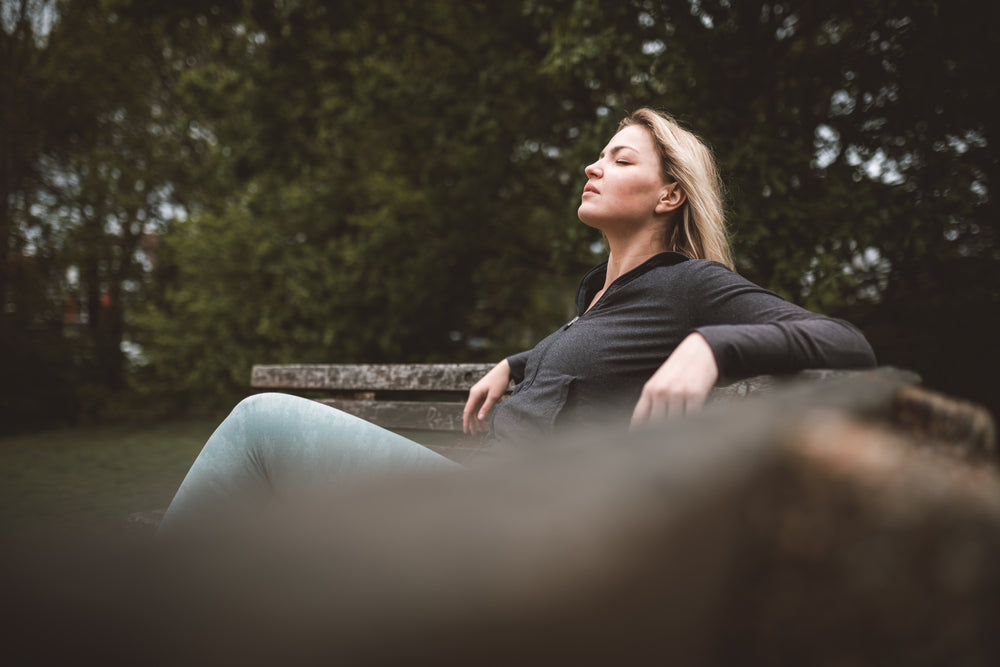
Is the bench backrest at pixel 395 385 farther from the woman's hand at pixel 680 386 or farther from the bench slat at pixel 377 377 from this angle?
the woman's hand at pixel 680 386

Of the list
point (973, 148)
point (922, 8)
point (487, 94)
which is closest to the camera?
point (922, 8)

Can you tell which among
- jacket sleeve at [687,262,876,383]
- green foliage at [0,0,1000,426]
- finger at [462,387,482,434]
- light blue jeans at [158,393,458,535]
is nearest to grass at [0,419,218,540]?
green foliage at [0,0,1000,426]

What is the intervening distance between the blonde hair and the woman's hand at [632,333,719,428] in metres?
0.89

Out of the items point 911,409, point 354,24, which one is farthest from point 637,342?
point 354,24

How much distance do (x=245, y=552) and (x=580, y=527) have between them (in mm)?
262

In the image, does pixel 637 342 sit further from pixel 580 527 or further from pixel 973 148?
pixel 973 148

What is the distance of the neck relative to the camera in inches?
81.2

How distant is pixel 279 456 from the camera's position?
5.73ft

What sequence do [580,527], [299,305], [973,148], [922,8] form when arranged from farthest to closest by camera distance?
[299,305], [973,148], [922,8], [580,527]

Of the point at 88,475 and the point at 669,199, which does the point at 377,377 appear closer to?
the point at 669,199

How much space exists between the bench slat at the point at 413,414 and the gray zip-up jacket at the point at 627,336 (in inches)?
24.5

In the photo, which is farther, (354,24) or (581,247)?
(354,24)

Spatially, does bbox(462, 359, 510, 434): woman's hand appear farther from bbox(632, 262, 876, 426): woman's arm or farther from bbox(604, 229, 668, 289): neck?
bbox(632, 262, 876, 426): woman's arm

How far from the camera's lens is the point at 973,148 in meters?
4.47
